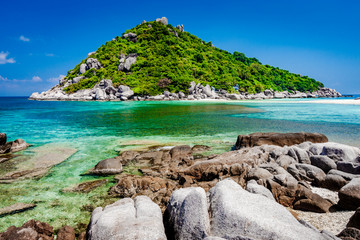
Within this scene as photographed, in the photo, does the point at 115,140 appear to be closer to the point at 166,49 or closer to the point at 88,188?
the point at 88,188

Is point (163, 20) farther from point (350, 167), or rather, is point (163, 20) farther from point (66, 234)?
point (66, 234)

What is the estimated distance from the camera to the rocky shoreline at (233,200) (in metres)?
3.55

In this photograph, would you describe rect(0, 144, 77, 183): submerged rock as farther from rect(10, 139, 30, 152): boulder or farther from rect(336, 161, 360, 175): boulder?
rect(336, 161, 360, 175): boulder

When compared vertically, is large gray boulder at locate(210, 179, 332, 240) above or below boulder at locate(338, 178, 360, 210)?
above

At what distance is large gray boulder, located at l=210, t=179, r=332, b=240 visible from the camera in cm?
317

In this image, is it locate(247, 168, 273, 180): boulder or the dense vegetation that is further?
the dense vegetation

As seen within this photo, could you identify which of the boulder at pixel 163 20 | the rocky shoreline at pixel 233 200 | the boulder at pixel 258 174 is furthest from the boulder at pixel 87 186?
the boulder at pixel 163 20

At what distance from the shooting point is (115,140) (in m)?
16.5

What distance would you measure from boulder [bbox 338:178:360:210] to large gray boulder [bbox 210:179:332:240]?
9.31ft

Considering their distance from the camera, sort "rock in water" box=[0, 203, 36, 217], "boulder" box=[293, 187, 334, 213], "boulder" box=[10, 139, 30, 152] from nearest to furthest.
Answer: "boulder" box=[293, 187, 334, 213], "rock in water" box=[0, 203, 36, 217], "boulder" box=[10, 139, 30, 152]

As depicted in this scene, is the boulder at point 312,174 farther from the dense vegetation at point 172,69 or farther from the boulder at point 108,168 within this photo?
the dense vegetation at point 172,69

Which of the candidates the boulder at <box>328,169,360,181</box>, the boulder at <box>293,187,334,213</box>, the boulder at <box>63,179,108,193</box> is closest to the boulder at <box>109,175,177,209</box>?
A: the boulder at <box>63,179,108,193</box>

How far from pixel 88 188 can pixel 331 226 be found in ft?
24.8

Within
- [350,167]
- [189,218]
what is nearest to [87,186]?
[189,218]
